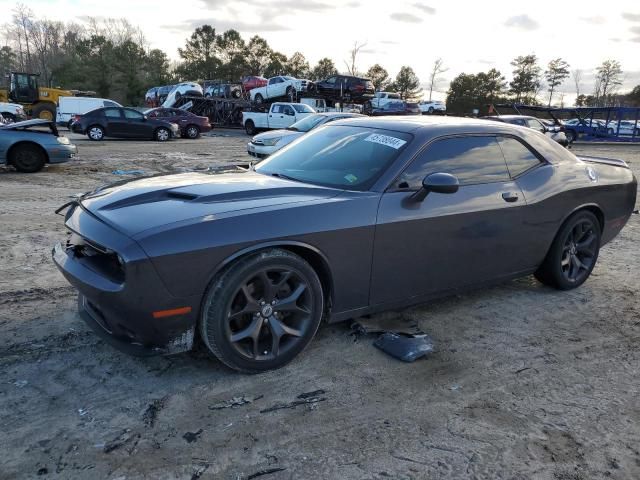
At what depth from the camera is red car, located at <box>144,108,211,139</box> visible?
23.4 meters

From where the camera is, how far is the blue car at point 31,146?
10312 mm

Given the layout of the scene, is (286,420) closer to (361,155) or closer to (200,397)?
(200,397)

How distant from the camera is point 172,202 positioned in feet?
9.52

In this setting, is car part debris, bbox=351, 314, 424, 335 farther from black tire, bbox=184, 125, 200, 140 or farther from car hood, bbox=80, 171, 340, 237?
black tire, bbox=184, 125, 200, 140

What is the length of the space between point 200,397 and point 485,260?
2311 mm

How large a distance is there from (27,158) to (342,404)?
10.4 meters

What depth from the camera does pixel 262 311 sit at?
9.57 feet

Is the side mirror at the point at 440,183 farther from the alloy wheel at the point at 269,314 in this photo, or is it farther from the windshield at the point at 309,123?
the windshield at the point at 309,123

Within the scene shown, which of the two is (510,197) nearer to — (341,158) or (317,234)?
(341,158)

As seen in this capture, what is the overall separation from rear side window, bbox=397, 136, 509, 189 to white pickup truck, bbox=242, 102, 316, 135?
20.8 metres

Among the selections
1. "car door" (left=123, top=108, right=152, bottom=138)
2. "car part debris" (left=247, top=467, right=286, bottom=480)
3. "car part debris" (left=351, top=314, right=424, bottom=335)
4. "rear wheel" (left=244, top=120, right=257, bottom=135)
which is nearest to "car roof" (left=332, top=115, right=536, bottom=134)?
"car part debris" (left=351, top=314, right=424, bottom=335)

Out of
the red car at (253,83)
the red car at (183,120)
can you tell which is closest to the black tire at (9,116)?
the red car at (183,120)

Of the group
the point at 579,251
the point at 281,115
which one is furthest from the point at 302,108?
the point at 579,251

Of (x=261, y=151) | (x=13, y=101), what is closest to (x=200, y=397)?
(x=261, y=151)
